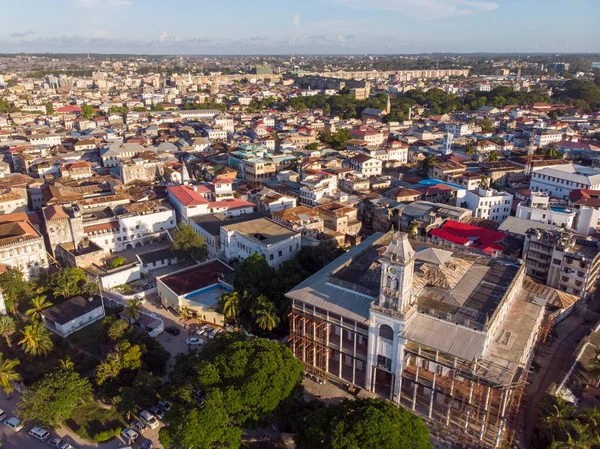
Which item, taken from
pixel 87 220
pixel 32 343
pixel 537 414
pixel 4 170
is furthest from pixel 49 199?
pixel 537 414

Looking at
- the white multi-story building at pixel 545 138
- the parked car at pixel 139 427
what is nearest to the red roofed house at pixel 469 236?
the parked car at pixel 139 427

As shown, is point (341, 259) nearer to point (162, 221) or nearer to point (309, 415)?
point (309, 415)

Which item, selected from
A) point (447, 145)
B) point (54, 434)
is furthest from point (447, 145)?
point (54, 434)

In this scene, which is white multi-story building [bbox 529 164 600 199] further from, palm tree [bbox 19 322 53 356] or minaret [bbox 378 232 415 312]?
palm tree [bbox 19 322 53 356]

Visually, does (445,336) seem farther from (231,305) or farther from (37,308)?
(37,308)

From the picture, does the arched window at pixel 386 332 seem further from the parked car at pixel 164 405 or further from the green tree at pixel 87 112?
the green tree at pixel 87 112

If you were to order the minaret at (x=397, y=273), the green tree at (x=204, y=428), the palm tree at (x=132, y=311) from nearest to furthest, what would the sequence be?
the green tree at (x=204, y=428)
the minaret at (x=397, y=273)
the palm tree at (x=132, y=311)

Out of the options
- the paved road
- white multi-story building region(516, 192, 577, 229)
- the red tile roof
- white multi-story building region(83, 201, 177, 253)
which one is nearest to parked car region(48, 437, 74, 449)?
the paved road
